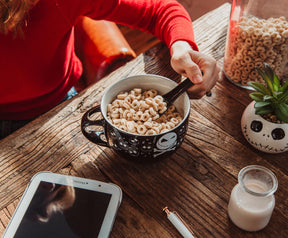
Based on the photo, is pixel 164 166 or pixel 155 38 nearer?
pixel 164 166

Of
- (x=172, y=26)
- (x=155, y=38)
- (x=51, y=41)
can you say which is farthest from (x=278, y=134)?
(x=155, y=38)

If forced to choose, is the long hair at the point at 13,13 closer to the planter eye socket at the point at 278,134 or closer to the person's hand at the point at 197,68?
the person's hand at the point at 197,68

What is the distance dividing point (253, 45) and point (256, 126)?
21 cm

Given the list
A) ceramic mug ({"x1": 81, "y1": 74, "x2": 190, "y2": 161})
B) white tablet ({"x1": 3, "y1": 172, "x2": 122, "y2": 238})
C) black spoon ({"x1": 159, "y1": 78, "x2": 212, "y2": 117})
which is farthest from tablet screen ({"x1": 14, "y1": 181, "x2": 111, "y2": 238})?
black spoon ({"x1": 159, "y1": 78, "x2": 212, "y2": 117})

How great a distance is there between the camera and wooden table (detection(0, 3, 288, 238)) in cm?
59

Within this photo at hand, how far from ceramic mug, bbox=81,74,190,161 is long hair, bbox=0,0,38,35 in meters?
0.32

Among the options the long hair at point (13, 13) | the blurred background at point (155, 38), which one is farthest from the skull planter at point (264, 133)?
the blurred background at point (155, 38)

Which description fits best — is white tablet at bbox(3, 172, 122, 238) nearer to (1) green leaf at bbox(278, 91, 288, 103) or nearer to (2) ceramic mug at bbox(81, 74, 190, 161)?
(2) ceramic mug at bbox(81, 74, 190, 161)

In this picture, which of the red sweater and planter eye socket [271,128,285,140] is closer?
planter eye socket [271,128,285,140]

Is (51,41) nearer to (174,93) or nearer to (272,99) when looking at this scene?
(174,93)

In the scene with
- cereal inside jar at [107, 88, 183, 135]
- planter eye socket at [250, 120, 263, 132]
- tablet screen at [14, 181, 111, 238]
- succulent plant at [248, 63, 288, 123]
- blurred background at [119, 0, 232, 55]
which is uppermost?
cereal inside jar at [107, 88, 183, 135]

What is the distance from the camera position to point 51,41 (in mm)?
880

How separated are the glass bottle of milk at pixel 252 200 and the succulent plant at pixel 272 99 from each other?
0.39 ft

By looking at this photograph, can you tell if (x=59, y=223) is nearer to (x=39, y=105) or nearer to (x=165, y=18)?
(x=39, y=105)
